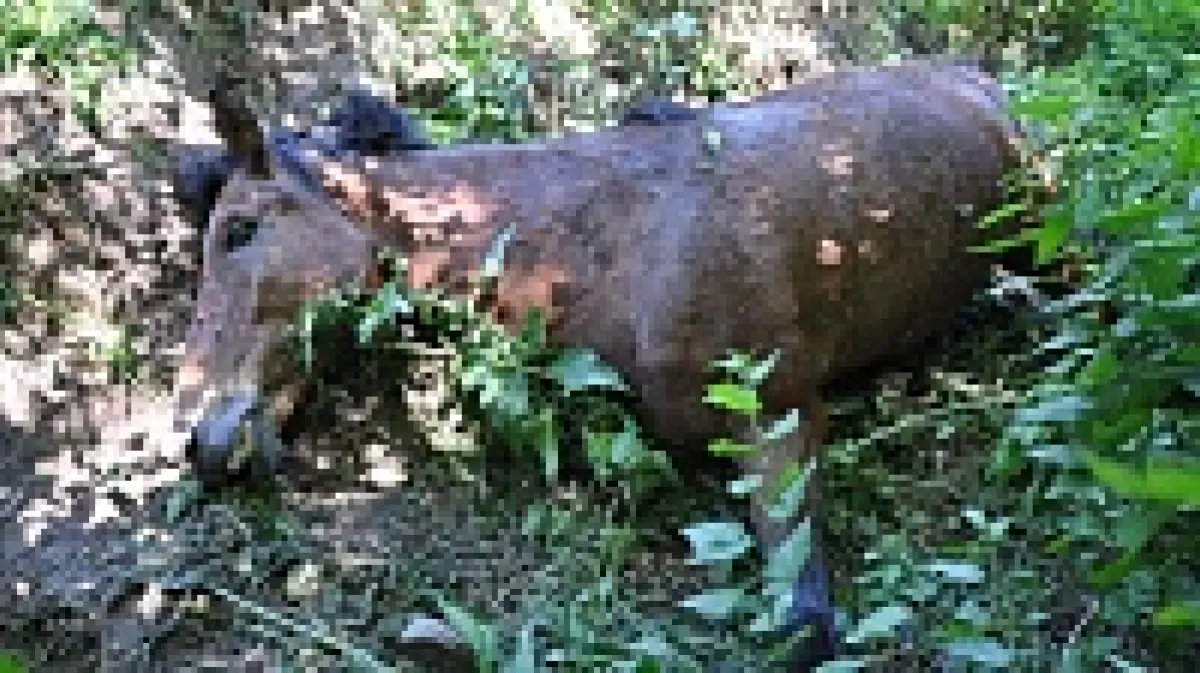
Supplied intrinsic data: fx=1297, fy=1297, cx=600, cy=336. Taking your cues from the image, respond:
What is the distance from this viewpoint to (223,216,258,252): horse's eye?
500 centimetres

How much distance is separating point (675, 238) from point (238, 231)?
1.69 metres

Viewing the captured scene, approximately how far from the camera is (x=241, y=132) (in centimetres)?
504

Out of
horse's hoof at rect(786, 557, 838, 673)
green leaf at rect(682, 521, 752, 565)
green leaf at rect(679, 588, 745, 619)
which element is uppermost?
green leaf at rect(682, 521, 752, 565)

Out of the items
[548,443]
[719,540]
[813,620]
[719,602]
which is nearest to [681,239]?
[548,443]

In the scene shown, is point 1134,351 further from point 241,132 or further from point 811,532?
point 241,132

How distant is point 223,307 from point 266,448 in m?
0.82

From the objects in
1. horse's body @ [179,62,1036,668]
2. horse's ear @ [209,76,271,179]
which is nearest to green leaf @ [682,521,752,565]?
horse's body @ [179,62,1036,668]

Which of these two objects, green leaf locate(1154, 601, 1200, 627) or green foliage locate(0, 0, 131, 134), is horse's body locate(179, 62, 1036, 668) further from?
green leaf locate(1154, 601, 1200, 627)

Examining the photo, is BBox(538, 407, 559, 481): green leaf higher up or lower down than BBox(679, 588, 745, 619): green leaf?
lower down

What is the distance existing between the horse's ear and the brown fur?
0.08 meters

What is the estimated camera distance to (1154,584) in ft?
9.43

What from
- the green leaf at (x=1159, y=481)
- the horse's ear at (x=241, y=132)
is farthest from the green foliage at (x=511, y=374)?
the green leaf at (x=1159, y=481)

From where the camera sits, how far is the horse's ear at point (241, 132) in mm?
4965

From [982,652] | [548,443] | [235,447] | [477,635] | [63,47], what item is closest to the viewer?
[982,652]
